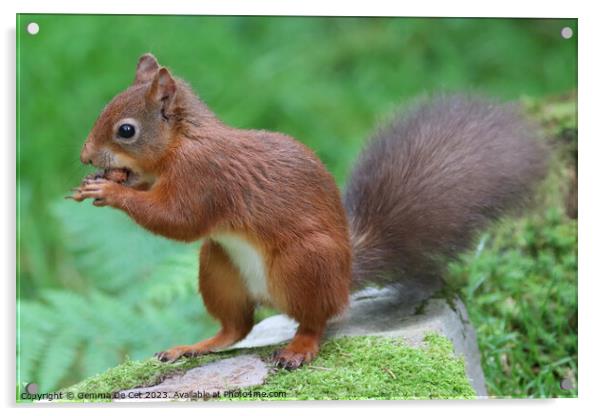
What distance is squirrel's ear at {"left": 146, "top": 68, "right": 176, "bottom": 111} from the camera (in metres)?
2.52

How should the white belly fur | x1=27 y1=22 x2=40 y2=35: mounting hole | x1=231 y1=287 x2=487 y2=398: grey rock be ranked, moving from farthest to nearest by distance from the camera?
x1=27 y1=22 x2=40 y2=35: mounting hole
x1=231 y1=287 x2=487 y2=398: grey rock
the white belly fur

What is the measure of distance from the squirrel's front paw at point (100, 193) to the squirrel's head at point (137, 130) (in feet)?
0.28

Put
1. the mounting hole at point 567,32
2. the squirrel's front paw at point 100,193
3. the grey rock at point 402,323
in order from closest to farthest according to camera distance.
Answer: the squirrel's front paw at point 100,193 → the grey rock at point 402,323 → the mounting hole at point 567,32

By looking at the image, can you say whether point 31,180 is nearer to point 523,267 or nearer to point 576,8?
point 523,267

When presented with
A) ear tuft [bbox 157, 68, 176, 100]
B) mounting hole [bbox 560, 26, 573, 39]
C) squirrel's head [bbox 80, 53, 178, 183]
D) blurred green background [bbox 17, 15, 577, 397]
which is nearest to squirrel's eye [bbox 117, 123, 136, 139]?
squirrel's head [bbox 80, 53, 178, 183]

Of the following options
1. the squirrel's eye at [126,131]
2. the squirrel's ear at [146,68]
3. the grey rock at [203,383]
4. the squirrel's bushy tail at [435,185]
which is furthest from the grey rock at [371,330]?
the squirrel's ear at [146,68]

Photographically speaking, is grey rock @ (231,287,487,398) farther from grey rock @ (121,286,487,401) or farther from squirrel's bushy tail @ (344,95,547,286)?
squirrel's bushy tail @ (344,95,547,286)

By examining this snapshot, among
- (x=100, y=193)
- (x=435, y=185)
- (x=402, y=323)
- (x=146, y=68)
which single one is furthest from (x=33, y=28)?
(x=402, y=323)

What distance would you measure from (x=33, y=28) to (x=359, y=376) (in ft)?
5.04

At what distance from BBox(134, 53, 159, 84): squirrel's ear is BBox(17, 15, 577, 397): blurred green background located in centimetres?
31

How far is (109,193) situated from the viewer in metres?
2.48

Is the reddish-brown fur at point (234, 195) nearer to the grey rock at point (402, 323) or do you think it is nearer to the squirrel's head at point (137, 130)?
the squirrel's head at point (137, 130)

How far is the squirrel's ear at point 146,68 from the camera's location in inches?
105
